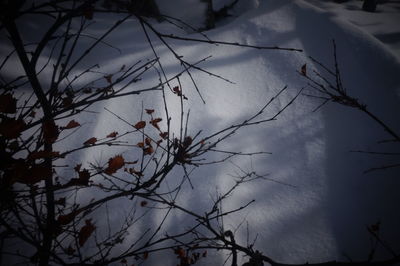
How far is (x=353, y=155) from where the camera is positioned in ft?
11.0

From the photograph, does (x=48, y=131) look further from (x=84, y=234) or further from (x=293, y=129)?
(x=293, y=129)

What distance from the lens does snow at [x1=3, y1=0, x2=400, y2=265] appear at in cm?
293

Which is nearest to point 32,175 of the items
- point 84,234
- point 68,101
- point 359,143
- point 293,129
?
point 68,101

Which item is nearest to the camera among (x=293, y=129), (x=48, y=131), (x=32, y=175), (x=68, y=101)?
(x=32, y=175)

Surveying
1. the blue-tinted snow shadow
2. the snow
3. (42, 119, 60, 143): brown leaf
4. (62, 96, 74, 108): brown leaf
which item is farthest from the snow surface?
(42, 119, 60, 143): brown leaf

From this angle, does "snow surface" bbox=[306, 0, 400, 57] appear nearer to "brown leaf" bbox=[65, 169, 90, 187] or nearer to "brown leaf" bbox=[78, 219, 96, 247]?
"brown leaf" bbox=[65, 169, 90, 187]

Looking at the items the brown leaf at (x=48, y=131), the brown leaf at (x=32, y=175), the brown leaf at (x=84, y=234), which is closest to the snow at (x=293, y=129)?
the brown leaf at (x=84, y=234)

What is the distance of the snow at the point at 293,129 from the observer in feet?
9.60

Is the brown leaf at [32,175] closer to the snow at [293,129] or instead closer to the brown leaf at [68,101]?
the brown leaf at [68,101]

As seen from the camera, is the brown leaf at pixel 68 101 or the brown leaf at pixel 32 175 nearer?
the brown leaf at pixel 32 175

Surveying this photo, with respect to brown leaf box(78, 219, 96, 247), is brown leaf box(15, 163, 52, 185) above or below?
above

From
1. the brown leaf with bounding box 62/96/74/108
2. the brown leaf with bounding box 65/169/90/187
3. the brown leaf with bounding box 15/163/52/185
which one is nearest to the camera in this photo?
the brown leaf with bounding box 15/163/52/185

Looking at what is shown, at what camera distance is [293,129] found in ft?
12.5

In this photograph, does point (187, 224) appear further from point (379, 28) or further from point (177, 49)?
point (379, 28)
